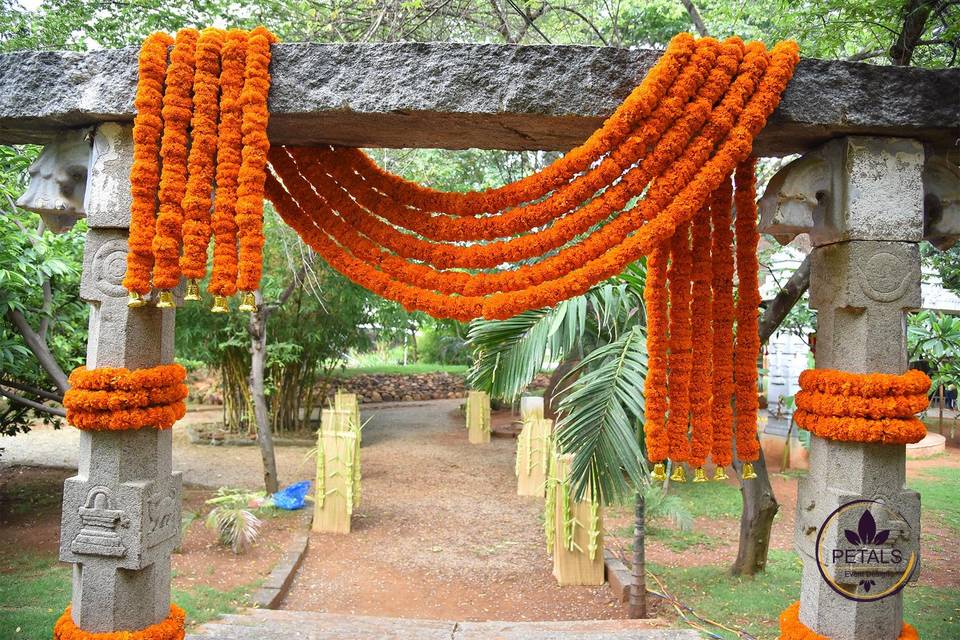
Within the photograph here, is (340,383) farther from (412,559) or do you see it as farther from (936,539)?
(936,539)

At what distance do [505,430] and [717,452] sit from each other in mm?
9064

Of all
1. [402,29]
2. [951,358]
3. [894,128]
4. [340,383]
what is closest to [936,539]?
[951,358]

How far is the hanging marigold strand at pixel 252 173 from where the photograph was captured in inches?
82.0

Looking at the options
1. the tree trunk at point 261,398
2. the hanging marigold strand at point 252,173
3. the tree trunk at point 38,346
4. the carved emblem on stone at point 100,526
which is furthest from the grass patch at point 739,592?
the tree trunk at point 38,346

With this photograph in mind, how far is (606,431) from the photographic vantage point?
3.19m

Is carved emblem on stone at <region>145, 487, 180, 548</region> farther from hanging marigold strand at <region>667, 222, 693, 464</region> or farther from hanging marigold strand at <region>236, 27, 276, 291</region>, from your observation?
hanging marigold strand at <region>667, 222, 693, 464</region>

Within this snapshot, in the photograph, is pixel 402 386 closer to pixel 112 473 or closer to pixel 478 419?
pixel 478 419

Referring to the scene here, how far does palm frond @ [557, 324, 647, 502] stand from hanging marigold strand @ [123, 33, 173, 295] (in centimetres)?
197

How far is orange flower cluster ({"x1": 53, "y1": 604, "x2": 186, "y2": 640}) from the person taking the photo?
223cm

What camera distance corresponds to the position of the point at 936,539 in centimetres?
569

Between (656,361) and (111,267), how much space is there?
185 cm

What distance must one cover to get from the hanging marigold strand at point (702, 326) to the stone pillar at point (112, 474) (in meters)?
1.85

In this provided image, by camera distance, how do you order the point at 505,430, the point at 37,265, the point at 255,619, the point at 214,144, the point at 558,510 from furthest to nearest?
the point at 505,430, the point at 558,510, the point at 37,265, the point at 255,619, the point at 214,144

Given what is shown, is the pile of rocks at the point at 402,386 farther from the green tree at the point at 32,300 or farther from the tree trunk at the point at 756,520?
the tree trunk at the point at 756,520
